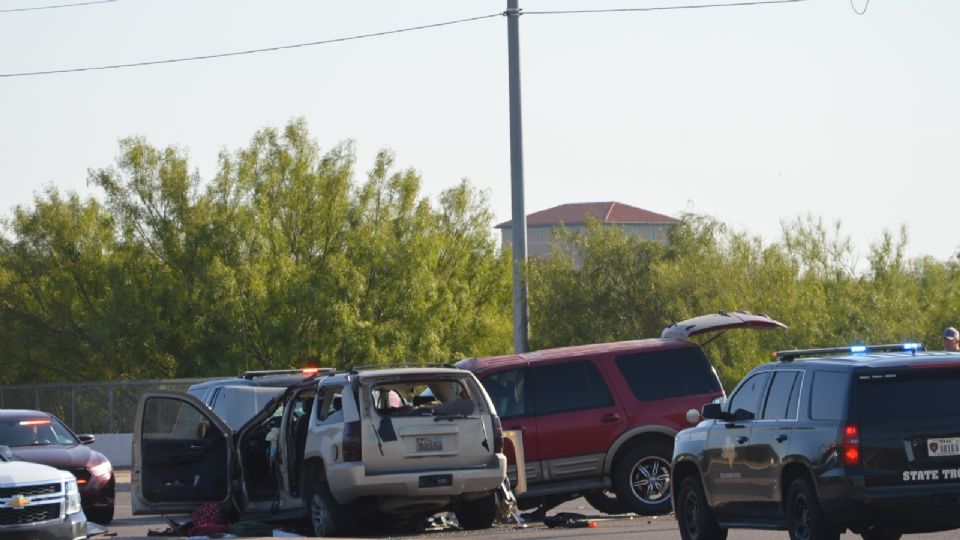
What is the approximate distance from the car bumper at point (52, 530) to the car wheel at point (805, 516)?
701cm

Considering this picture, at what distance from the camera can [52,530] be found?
A: 15.8m

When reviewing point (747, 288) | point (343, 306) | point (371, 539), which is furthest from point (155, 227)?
point (371, 539)

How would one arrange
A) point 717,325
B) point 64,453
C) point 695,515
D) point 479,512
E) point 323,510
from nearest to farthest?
point 695,515 < point 323,510 < point 479,512 < point 717,325 < point 64,453

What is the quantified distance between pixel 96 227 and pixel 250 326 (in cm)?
774

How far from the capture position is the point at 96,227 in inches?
2219

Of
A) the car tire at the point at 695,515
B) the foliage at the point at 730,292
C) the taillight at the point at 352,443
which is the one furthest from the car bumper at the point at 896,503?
the foliage at the point at 730,292

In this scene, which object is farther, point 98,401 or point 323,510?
point 98,401

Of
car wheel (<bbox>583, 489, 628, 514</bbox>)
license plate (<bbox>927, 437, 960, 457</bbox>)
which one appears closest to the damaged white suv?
car wheel (<bbox>583, 489, 628, 514</bbox>)

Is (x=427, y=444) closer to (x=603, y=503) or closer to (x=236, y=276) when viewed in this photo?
(x=603, y=503)

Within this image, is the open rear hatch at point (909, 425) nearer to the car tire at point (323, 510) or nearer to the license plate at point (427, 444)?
the license plate at point (427, 444)

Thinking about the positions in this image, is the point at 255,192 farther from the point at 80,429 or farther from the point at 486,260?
the point at 80,429

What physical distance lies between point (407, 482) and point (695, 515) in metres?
2.96

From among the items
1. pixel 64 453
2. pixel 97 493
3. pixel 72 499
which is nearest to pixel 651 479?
pixel 72 499

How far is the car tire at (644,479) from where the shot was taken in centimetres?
1930
